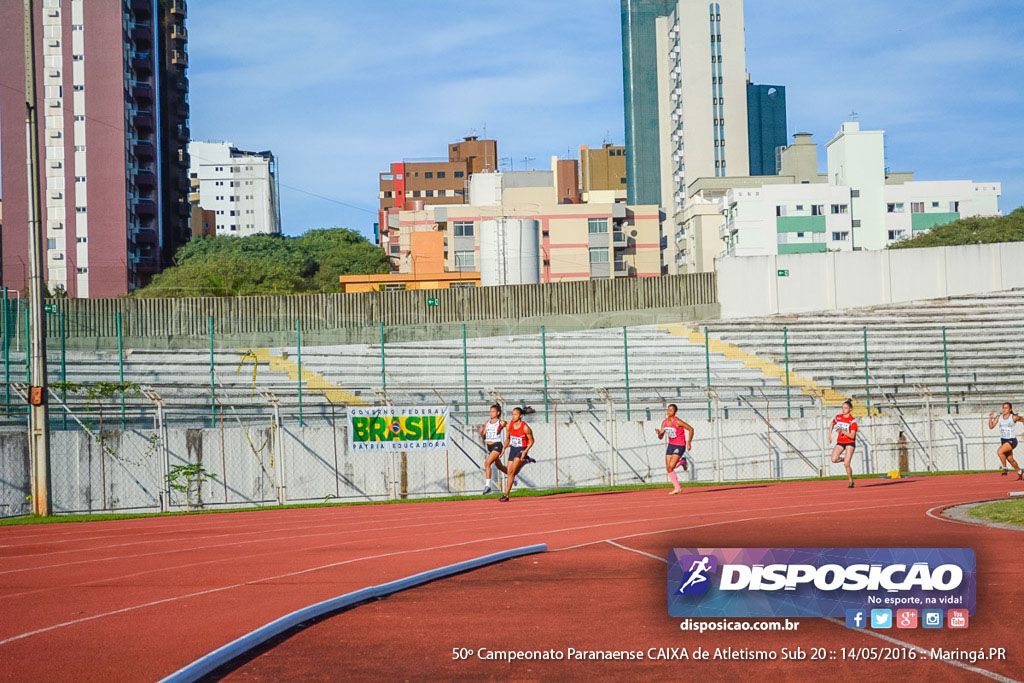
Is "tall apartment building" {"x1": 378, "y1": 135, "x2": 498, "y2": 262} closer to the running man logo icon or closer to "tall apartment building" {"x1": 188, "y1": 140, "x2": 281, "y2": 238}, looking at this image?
"tall apartment building" {"x1": 188, "y1": 140, "x2": 281, "y2": 238}

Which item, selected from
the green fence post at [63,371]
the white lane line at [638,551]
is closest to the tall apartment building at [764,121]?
the green fence post at [63,371]

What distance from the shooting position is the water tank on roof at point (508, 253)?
68.1 m

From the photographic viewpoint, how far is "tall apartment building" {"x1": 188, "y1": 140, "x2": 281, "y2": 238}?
141m

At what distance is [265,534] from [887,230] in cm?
8537

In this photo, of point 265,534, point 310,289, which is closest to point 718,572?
point 265,534

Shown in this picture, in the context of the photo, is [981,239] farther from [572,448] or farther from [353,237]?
[572,448]

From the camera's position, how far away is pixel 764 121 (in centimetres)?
13750

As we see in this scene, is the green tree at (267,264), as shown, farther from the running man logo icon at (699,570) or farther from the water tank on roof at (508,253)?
the running man logo icon at (699,570)

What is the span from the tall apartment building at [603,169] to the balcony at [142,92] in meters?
57.4

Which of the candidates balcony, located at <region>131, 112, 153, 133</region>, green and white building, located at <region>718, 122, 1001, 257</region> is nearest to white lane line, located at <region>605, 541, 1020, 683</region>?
balcony, located at <region>131, 112, 153, 133</region>

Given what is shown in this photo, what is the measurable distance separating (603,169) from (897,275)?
81235 mm

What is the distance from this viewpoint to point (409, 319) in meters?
40.7

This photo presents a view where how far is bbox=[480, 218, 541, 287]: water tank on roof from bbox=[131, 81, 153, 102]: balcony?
26338mm

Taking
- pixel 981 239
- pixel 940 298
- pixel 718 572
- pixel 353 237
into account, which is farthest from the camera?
pixel 353 237
